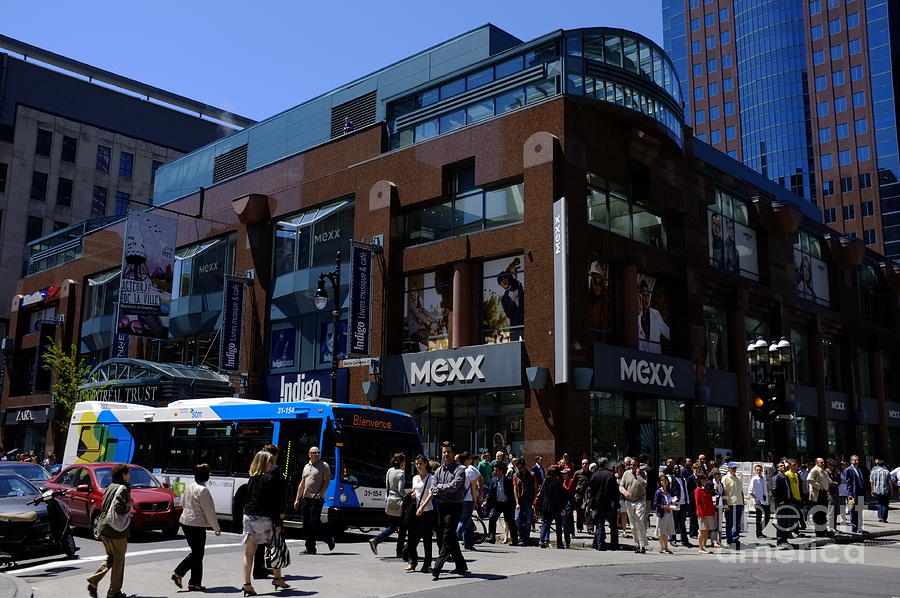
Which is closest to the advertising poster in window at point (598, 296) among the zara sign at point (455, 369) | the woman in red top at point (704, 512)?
the zara sign at point (455, 369)

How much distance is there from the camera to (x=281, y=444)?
62.9ft

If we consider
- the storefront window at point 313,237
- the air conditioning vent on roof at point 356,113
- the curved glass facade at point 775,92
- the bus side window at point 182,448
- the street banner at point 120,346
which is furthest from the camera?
the curved glass facade at point 775,92

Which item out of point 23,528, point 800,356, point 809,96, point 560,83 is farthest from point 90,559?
point 809,96

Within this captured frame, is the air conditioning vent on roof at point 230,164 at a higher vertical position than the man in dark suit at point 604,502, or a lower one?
higher

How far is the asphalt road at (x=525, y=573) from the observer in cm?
1103

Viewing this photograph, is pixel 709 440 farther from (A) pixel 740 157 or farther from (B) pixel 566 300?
(A) pixel 740 157

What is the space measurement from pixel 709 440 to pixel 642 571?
19.6 metres

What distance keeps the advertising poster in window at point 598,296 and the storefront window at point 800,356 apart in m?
16.2

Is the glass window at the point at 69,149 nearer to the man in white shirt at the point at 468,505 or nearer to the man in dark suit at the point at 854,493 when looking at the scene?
the man in white shirt at the point at 468,505

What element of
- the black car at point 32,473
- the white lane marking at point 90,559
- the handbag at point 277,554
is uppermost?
the black car at point 32,473

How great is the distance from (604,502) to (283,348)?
21.7m

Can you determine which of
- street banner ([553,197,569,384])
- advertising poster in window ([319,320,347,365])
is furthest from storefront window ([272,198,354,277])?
street banner ([553,197,569,384])

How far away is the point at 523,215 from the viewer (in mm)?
27688

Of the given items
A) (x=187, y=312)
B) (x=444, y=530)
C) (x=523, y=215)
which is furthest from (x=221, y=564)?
(x=187, y=312)
